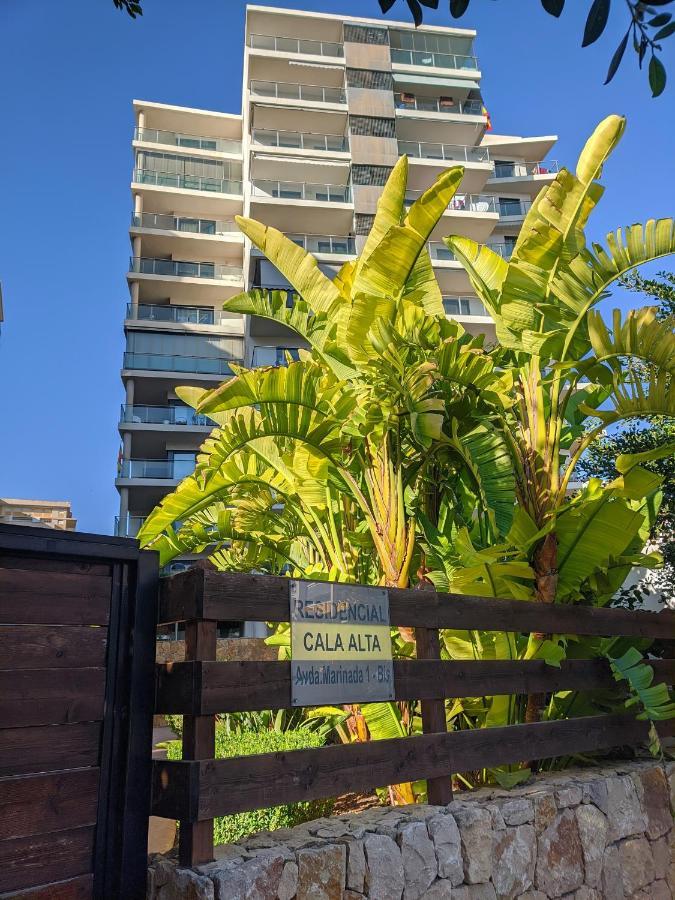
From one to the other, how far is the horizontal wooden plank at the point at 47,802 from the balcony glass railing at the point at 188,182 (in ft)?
116

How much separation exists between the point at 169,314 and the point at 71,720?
31541 millimetres

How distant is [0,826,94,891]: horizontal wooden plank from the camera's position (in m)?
2.78

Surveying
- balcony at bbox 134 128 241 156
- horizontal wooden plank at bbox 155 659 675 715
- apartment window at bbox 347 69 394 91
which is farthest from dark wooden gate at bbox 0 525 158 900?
apartment window at bbox 347 69 394 91

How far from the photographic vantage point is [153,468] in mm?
29734

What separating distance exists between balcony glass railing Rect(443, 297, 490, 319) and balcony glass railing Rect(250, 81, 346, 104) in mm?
12365

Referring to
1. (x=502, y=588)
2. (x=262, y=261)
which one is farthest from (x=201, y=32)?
(x=262, y=261)

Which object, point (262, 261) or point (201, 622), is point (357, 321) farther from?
Result: point (262, 261)

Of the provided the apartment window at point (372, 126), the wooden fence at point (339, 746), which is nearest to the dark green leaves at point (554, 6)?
the wooden fence at point (339, 746)

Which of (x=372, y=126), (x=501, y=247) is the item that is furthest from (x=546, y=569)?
(x=372, y=126)

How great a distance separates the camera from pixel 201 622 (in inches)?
133

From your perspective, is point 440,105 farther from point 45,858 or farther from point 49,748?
point 45,858

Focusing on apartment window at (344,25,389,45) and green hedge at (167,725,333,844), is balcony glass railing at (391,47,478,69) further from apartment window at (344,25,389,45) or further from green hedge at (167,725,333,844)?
green hedge at (167,725,333,844)

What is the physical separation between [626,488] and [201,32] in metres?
4.12

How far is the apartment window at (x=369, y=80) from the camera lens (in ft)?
122
